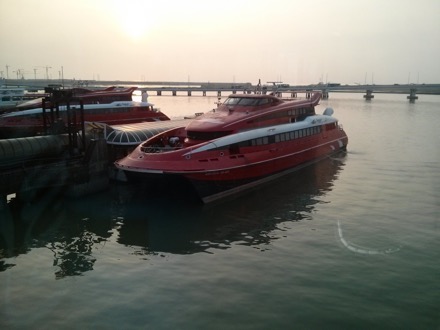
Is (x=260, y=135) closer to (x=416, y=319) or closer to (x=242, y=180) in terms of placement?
(x=242, y=180)

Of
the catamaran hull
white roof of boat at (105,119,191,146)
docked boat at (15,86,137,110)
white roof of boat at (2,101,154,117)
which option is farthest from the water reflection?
docked boat at (15,86,137,110)

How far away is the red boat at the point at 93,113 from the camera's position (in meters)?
35.6

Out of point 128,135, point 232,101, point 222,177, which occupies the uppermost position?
point 232,101

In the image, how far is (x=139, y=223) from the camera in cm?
2098

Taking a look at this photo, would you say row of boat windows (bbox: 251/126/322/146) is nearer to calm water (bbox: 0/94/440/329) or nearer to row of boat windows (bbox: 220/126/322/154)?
row of boat windows (bbox: 220/126/322/154)

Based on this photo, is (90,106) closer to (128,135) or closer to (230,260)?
(128,135)

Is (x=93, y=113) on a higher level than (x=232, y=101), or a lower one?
lower

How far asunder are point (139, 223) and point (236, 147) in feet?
26.8

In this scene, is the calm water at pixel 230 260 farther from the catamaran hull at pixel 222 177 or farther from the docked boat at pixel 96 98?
the docked boat at pixel 96 98

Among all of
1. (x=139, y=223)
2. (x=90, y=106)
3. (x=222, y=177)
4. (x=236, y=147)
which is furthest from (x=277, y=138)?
(x=90, y=106)

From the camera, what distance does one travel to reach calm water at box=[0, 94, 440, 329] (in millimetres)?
12391

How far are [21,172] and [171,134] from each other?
10464 mm

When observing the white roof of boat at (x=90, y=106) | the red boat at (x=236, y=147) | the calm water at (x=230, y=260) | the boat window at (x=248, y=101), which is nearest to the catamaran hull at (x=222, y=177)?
the red boat at (x=236, y=147)

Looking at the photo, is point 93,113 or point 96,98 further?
point 96,98
